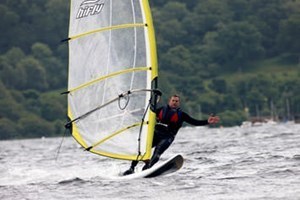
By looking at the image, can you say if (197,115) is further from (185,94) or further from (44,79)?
(44,79)

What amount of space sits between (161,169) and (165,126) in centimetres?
99

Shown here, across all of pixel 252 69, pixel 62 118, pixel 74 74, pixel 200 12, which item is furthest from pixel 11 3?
pixel 74 74

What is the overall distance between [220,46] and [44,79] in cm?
2781

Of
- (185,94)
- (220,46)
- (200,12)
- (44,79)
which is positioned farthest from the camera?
(200,12)

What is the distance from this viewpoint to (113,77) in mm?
20125

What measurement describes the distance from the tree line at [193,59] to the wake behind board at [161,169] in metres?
86.6

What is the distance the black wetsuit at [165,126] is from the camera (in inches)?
780

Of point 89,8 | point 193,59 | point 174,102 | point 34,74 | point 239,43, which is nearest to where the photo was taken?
point 174,102

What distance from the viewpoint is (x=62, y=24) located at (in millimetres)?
153625

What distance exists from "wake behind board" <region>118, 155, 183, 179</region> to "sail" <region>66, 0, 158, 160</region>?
44cm

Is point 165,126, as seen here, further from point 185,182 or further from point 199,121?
point 185,182

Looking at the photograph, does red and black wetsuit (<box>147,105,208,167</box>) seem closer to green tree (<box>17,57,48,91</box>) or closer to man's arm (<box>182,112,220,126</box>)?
man's arm (<box>182,112,220,126</box>)

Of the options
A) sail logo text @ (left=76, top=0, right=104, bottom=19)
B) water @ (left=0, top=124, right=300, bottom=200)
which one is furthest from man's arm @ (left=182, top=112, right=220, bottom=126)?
sail logo text @ (left=76, top=0, right=104, bottom=19)

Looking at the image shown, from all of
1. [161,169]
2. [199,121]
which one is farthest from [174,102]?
[161,169]
